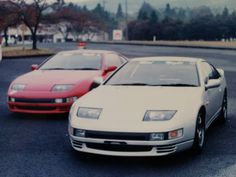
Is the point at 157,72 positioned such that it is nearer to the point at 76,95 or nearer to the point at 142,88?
the point at 142,88

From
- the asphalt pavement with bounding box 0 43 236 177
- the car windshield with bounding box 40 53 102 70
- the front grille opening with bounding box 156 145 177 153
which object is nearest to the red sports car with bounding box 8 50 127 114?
the car windshield with bounding box 40 53 102 70

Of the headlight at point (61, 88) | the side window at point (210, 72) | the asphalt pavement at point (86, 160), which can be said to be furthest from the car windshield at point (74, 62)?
the side window at point (210, 72)

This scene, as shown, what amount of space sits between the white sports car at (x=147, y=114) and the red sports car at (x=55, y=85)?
161cm


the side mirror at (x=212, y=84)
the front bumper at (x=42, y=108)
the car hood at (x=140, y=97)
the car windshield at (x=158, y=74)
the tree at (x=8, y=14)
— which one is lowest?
the front bumper at (x=42, y=108)

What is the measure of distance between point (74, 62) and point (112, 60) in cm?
88

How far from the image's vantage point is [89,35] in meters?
122

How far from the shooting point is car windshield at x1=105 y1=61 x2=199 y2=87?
247 inches

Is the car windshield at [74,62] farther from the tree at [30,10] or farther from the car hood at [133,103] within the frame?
the tree at [30,10]

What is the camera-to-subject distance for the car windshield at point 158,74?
6.27 meters

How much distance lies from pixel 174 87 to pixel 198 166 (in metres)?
1.38

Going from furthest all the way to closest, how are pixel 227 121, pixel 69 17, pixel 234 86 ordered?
1. pixel 69 17
2. pixel 234 86
3. pixel 227 121

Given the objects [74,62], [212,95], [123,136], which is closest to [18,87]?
[74,62]

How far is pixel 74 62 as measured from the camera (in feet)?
30.7

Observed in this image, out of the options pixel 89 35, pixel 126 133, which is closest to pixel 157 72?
pixel 126 133
